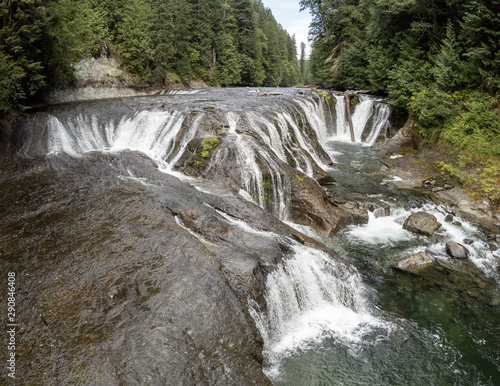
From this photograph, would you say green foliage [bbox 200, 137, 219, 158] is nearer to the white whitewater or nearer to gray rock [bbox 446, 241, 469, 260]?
the white whitewater

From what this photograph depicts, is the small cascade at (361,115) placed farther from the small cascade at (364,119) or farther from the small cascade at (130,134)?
the small cascade at (130,134)

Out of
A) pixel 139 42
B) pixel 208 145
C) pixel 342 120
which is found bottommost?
pixel 342 120

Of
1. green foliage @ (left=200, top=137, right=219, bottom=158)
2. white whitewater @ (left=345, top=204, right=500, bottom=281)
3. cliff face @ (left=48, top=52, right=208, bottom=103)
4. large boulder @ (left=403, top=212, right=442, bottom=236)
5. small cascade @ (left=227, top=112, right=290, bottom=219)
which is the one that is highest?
cliff face @ (left=48, top=52, right=208, bottom=103)

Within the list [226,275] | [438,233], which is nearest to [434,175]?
[438,233]

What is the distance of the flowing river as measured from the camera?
158 inches

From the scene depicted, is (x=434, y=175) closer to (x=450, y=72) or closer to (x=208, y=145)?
(x=450, y=72)

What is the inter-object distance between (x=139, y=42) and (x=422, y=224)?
26.2 metres

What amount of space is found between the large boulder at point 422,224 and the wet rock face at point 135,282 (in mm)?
4298

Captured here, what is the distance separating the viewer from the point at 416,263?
7.44 metres

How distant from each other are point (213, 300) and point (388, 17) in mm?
20078

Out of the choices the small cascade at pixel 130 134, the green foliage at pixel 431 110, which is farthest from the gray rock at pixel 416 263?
the green foliage at pixel 431 110

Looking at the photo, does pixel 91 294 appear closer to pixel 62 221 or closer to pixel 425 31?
pixel 62 221

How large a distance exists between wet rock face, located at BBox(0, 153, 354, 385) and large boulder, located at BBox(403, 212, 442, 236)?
14.1 ft

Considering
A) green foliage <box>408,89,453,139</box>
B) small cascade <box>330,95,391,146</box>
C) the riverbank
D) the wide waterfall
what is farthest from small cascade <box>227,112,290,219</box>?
small cascade <box>330,95,391,146</box>
